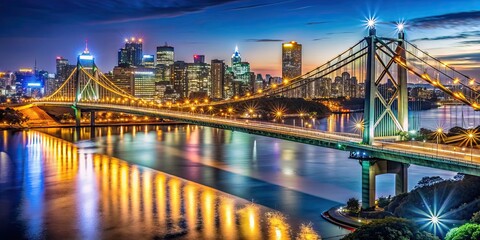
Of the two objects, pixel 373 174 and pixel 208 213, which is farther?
pixel 208 213

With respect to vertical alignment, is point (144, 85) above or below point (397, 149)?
above

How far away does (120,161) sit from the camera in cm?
3853

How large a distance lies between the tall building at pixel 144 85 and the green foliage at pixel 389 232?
12879cm

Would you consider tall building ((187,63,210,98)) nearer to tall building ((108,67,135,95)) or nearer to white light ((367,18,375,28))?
tall building ((108,67,135,95))

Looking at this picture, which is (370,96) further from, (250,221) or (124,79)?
(124,79)

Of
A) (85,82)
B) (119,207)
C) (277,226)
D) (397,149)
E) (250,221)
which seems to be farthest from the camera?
(85,82)

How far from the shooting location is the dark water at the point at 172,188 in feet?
68.4

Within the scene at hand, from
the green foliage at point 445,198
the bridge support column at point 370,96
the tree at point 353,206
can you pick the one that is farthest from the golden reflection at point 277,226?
the bridge support column at point 370,96

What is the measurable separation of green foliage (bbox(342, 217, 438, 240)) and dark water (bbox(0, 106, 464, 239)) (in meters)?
4.55

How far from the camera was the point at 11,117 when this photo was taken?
6750 centimetres

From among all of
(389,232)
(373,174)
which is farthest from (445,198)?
(389,232)

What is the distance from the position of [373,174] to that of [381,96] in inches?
132

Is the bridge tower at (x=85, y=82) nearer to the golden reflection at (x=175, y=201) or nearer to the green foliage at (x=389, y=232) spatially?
the golden reflection at (x=175, y=201)

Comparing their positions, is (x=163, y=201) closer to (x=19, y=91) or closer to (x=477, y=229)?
(x=477, y=229)
